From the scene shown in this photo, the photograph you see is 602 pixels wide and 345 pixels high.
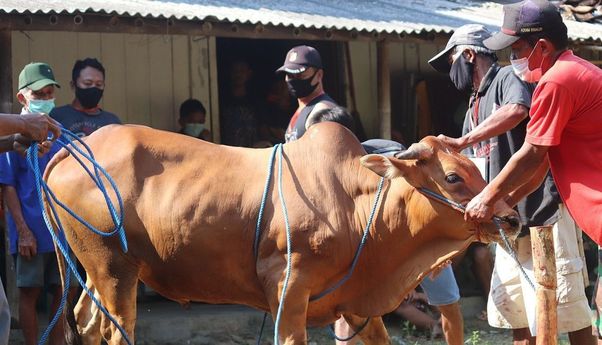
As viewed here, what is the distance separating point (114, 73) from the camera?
10.9 meters

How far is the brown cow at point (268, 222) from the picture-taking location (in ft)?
19.5

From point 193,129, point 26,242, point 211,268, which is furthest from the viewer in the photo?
point 193,129

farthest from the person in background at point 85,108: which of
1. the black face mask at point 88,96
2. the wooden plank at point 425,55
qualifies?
the wooden plank at point 425,55

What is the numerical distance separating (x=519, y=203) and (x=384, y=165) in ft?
3.50

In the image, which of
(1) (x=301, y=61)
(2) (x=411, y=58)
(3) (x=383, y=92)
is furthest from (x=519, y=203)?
(2) (x=411, y=58)

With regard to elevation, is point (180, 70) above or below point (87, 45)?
below

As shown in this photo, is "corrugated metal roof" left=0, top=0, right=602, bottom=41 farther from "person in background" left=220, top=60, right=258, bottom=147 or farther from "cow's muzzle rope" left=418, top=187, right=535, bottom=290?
"cow's muzzle rope" left=418, top=187, right=535, bottom=290

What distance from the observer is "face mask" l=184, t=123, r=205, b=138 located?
10.7m

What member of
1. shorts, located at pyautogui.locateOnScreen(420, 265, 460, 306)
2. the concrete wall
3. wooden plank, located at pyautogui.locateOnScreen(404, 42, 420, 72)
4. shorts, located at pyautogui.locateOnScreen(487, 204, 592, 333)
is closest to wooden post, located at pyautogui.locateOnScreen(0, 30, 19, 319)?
the concrete wall

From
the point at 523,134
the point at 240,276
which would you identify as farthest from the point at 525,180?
the point at 240,276

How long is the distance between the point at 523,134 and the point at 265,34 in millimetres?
3371

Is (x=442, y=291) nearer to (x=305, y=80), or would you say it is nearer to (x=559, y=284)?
(x=559, y=284)

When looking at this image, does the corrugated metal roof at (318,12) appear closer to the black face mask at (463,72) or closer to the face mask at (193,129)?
the face mask at (193,129)

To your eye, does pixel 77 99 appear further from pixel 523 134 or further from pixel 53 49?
pixel 523 134
